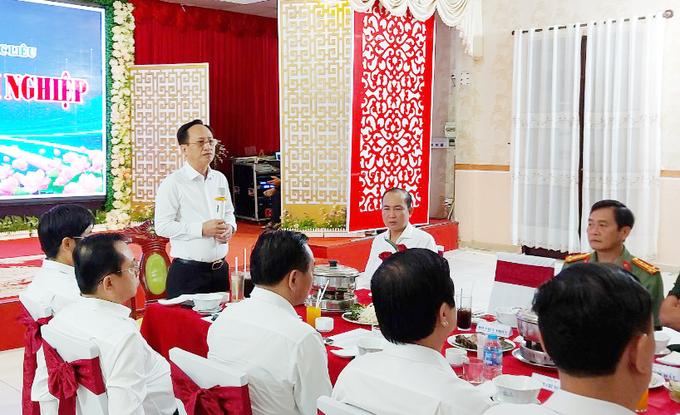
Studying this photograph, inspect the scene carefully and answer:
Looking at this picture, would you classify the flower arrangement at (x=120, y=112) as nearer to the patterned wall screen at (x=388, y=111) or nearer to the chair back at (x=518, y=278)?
the patterned wall screen at (x=388, y=111)

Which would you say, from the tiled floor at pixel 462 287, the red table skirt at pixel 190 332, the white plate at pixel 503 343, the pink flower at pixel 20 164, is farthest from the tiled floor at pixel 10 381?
the pink flower at pixel 20 164

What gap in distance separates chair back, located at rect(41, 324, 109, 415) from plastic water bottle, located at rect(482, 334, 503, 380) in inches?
46.7

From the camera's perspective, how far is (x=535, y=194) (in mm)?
7750

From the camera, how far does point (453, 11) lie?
25.3 feet

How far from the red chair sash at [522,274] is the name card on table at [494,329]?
90 cm

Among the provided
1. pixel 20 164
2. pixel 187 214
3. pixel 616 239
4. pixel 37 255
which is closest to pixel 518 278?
pixel 616 239

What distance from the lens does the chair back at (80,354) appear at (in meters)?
2.00

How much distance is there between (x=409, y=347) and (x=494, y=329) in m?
1.07

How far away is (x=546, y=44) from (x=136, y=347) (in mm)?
6532

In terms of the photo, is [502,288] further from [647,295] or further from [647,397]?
[647,295]

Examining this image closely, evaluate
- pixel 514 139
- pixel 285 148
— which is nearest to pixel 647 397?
pixel 285 148

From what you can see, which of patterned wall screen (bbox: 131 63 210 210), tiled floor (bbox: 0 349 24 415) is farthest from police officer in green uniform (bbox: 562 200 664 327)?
patterned wall screen (bbox: 131 63 210 210)

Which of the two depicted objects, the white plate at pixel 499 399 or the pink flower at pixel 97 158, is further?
the pink flower at pixel 97 158

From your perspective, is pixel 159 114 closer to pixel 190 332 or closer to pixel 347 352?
pixel 190 332
